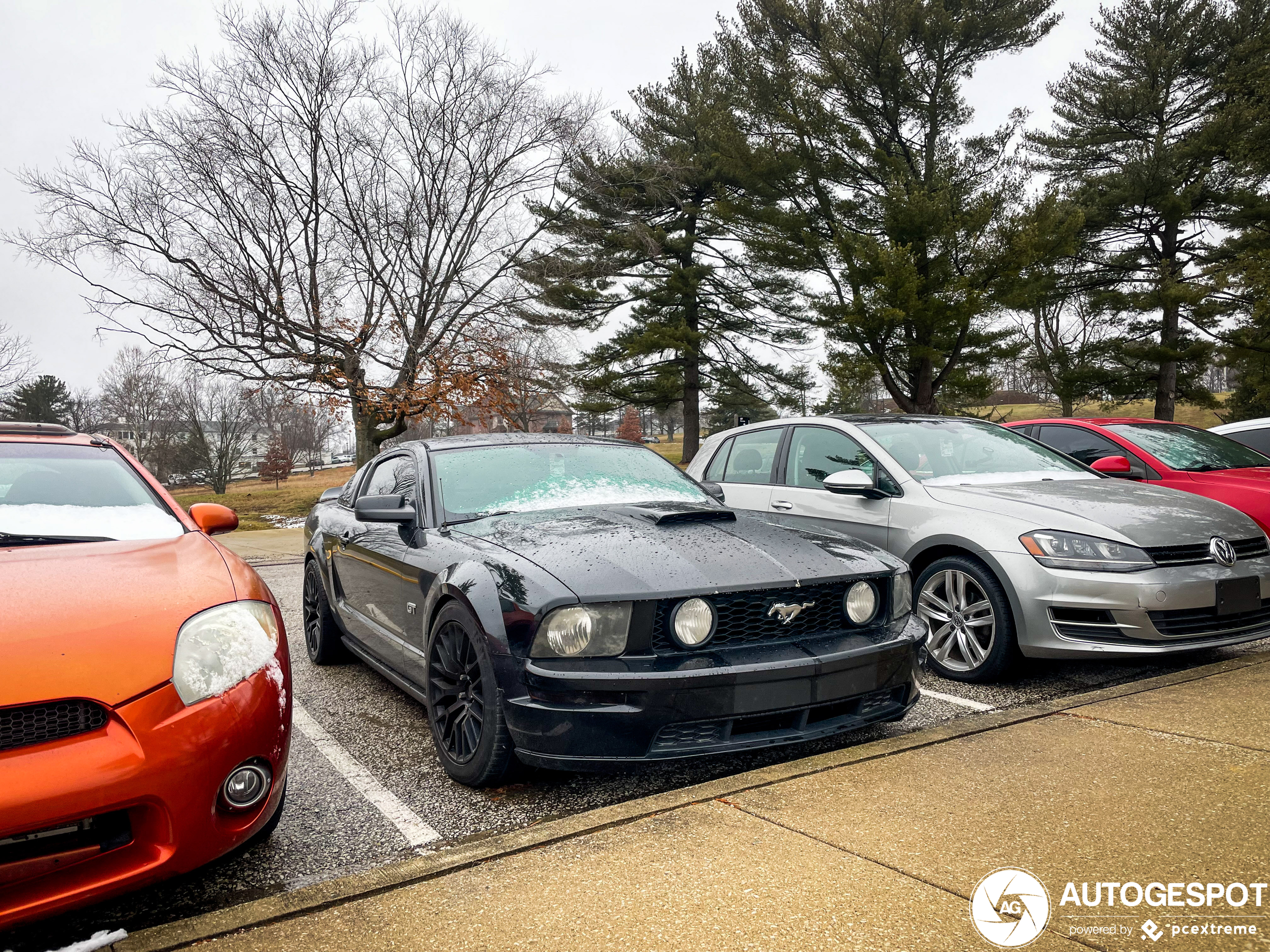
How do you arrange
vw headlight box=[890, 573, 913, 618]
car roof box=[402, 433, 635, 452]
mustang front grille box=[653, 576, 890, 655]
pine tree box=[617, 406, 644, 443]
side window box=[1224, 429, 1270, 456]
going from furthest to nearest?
pine tree box=[617, 406, 644, 443] < side window box=[1224, 429, 1270, 456] < car roof box=[402, 433, 635, 452] < vw headlight box=[890, 573, 913, 618] < mustang front grille box=[653, 576, 890, 655]

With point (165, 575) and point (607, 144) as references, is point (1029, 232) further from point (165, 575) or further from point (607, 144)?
point (165, 575)

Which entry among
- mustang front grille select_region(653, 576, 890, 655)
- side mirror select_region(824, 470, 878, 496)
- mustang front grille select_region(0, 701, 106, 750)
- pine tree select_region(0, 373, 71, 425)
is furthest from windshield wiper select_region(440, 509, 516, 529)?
pine tree select_region(0, 373, 71, 425)

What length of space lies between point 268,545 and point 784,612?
14157 mm

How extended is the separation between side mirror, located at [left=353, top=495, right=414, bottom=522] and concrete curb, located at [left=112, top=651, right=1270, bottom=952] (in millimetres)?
1592

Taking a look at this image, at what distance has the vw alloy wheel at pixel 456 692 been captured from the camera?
315 centimetres

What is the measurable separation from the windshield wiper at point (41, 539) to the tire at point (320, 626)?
227 centimetres

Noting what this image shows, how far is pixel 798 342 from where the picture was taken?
3031 centimetres

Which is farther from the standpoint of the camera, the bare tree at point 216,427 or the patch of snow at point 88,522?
the bare tree at point 216,427

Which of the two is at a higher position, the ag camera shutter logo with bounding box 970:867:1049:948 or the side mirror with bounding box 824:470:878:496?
the side mirror with bounding box 824:470:878:496

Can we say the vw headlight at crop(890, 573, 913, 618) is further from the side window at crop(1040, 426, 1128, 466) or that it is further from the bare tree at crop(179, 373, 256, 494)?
the bare tree at crop(179, 373, 256, 494)

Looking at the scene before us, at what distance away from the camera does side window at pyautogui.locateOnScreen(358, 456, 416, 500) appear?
4.41m

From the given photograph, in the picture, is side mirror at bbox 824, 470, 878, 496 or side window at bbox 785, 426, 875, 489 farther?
side window at bbox 785, 426, 875, 489

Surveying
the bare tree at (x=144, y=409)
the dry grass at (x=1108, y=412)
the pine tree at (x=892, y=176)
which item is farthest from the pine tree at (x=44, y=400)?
the dry grass at (x=1108, y=412)

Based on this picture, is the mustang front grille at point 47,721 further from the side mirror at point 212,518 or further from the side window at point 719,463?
the side window at point 719,463
